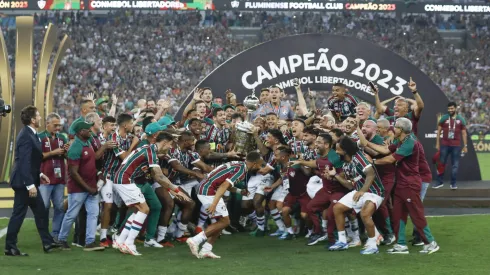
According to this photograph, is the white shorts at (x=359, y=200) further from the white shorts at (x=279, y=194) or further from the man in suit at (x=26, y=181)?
the man in suit at (x=26, y=181)

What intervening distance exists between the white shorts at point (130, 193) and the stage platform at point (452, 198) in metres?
5.58

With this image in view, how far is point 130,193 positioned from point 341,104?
15.6 feet

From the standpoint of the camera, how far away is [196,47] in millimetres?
45438

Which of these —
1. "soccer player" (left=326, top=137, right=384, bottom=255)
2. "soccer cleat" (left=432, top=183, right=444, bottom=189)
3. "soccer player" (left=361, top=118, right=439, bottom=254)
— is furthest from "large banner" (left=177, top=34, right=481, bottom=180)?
"soccer player" (left=361, top=118, right=439, bottom=254)

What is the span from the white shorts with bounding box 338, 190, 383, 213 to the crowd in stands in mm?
27416

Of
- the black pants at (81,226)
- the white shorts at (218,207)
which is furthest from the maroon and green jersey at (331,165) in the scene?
the black pants at (81,226)

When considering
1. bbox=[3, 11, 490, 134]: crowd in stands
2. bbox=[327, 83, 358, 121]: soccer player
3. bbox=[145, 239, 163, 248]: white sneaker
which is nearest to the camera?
Result: bbox=[145, 239, 163, 248]: white sneaker

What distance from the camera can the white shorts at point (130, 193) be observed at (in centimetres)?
1122

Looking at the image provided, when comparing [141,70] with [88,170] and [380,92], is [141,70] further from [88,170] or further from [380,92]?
[88,170]

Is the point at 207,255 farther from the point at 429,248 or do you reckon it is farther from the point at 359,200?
the point at 429,248

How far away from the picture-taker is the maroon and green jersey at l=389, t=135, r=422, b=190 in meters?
11.0

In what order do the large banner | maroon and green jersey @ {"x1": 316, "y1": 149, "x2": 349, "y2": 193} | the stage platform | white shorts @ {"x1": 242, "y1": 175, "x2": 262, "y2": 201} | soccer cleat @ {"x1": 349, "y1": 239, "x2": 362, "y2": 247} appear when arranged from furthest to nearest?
the large banner, the stage platform, white shorts @ {"x1": 242, "y1": 175, "x2": 262, "y2": 201}, soccer cleat @ {"x1": 349, "y1": 239, "x2": 362, "y2": 247}, maroon and green jersey @ {"x1": 316, "y1": 149, "x2": 349, "y2": 193}

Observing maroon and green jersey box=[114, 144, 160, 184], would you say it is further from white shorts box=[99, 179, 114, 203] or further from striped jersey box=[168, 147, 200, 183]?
striped jersey box=[168, 147, 200, 183]

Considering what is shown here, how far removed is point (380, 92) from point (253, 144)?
573cm
